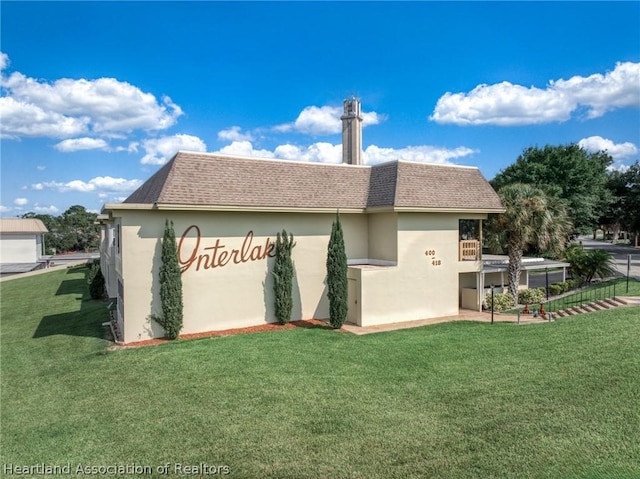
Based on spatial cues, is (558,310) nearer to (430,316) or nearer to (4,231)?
(430,316)

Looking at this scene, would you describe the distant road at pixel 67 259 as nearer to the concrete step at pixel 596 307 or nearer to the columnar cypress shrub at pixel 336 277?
the columnar cypress shrub at pixel 336 277

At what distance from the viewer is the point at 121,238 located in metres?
14.7

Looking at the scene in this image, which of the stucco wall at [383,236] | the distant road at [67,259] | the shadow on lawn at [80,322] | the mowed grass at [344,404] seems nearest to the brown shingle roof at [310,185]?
the stucco wall at [383,236]

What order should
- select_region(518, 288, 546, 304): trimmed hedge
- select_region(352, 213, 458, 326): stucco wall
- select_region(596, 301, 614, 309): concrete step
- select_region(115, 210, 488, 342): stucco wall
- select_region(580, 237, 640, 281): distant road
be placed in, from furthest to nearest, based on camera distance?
select_region(580, 237, 640, 281): distant road
select_region(518, 288, 546, 304): trimmed hedge
select_region(596, 301, 614, 309): concrete step
select_region(352, 213, 458, 326): stucco wall
select_region(115, 210, 488, 342): stucco wall

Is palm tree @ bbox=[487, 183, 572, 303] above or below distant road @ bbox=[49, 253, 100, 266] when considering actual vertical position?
above

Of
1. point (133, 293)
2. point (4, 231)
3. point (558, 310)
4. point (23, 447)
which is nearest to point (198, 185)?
point (133, 293)

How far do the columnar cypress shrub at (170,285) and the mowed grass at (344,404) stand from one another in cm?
115

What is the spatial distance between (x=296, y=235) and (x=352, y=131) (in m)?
7.64

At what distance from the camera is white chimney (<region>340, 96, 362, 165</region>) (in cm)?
2219

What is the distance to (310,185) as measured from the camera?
1830 cm

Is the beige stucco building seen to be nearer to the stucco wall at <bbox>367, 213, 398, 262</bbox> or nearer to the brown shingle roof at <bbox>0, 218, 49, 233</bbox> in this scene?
the stucco wall at <bbox>367, 213, 398, 262</bbox>

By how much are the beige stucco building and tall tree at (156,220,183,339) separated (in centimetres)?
43

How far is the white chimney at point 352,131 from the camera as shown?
2219 cm

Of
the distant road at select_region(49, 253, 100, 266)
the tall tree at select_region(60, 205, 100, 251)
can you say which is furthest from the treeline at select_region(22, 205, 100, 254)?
the distant road at select_region(49, 253, 100, 266)
